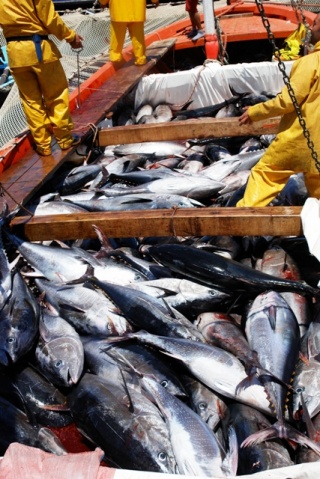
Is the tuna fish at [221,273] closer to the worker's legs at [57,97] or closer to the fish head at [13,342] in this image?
the fish head at [13,342]

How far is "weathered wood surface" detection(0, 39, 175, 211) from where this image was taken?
5.29 m

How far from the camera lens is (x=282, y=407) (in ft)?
9.59

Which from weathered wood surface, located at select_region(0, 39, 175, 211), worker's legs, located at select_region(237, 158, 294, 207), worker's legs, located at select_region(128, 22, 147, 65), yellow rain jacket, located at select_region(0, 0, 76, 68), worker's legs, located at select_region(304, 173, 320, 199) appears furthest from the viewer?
worker's legs, located at select_region(128, 22, 147, 65)

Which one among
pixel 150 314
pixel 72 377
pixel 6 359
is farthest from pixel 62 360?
pixel 150 314

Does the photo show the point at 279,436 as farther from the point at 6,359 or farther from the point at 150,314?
the point at 6,359

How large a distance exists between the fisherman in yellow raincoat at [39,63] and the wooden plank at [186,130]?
70cm

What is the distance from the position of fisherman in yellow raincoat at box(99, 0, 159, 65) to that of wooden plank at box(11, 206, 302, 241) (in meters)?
4.61

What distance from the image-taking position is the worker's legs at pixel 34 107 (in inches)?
209

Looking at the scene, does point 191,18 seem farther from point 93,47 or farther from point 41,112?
point 41,112

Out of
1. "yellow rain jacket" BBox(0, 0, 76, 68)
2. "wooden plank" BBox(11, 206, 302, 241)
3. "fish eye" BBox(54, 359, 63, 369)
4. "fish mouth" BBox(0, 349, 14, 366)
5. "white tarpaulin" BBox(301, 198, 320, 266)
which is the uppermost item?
"yellow rain jacket" BBox(0, 0, 76, 68)

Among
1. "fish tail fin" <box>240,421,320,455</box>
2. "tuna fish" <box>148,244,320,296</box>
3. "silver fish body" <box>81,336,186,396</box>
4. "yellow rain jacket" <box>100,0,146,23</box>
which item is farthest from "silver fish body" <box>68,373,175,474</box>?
"yellow rain jacket" <box>100,0,146,23</box>

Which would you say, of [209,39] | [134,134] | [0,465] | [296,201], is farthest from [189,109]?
[0,465]

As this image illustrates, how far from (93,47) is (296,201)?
7.38m

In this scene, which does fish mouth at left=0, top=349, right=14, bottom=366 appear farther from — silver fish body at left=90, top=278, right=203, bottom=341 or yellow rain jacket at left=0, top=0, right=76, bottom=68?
yellow rain jacket at left=0, top=0, right=76, bottom=68
